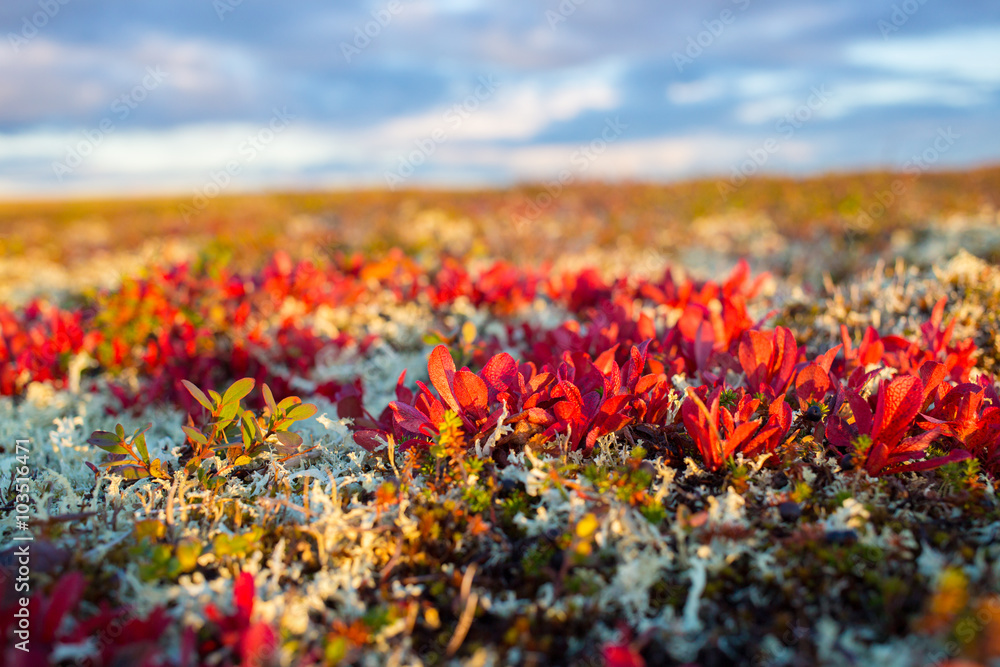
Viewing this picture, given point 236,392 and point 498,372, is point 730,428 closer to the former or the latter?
point 498,372

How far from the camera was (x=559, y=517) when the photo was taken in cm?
232

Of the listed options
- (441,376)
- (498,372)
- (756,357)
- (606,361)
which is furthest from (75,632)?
(756,357)

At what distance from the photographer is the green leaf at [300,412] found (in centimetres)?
276

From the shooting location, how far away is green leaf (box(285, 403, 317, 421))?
2.76 metres

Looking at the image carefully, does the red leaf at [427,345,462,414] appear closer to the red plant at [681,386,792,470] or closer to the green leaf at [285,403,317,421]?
the green leaf at [285,403,317,421]

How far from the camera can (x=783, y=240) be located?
11.0 m

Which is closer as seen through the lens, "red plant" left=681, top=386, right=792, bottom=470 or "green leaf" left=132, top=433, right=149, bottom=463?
"red plant" left=681, top=386, right=792, bottom=470

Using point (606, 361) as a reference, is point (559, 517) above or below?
below

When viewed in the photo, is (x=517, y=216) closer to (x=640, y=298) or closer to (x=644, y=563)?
(x=640, y=298)

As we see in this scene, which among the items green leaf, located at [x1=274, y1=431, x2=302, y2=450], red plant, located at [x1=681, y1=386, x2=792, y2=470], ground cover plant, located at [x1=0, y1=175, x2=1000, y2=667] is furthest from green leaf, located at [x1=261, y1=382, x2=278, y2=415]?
red plant, located at [x1=681, y1=386, x2=792, y2=470]

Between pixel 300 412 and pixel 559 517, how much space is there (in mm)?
1275

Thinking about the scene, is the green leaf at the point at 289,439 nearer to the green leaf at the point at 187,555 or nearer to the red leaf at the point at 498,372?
the green leaf at the point at 187,555

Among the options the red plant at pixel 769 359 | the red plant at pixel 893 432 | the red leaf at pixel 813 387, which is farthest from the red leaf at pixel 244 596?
the red leaf at pixel 813 387

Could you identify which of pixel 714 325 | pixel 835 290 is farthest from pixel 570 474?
pixel 835 290
